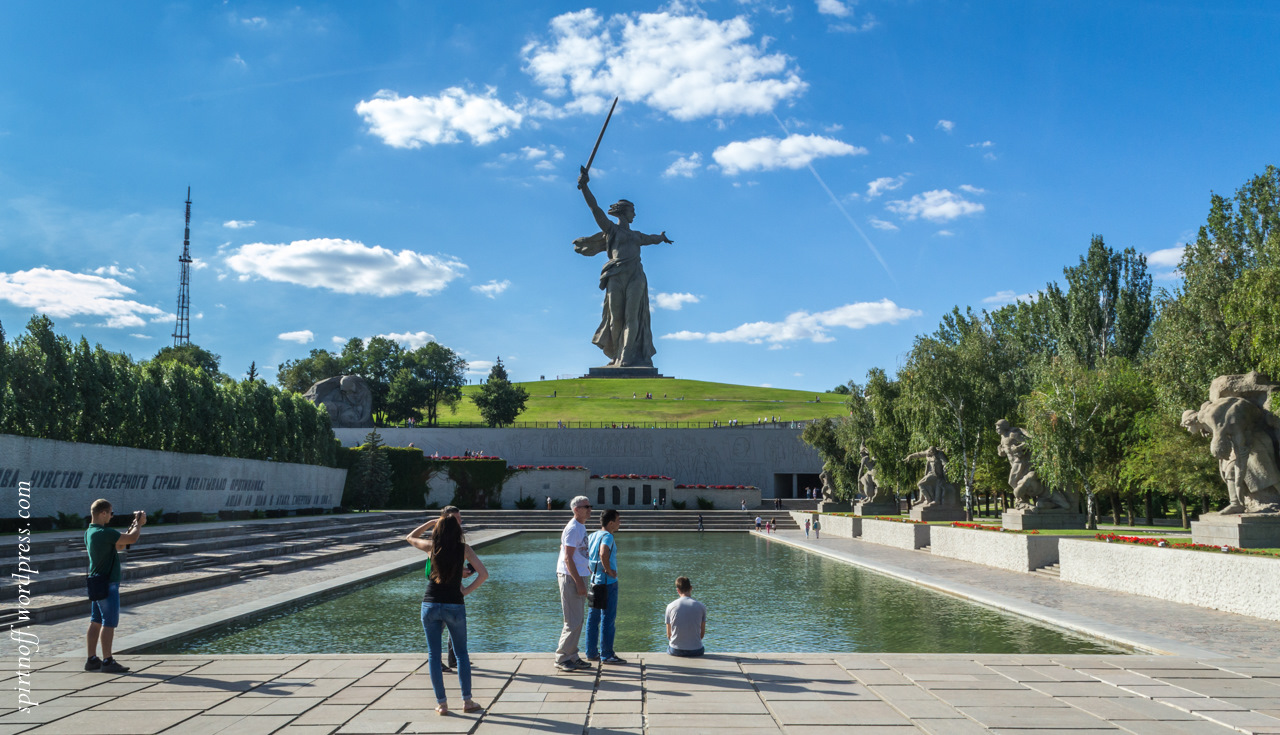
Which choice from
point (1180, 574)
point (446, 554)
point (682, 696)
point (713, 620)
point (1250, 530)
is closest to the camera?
point (446, 554)

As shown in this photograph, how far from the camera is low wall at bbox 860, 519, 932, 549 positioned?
23531 mm

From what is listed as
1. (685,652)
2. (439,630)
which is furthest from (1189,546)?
(439,630)

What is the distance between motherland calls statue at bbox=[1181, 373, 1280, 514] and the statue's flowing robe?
53790mm

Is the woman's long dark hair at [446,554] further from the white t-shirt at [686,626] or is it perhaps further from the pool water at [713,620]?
the pool water at [713,620]

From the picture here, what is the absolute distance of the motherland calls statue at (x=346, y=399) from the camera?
190ft

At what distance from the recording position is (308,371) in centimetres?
8569

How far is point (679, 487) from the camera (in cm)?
4716

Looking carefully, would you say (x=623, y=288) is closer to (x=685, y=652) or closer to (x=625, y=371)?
(x=625, y=371)

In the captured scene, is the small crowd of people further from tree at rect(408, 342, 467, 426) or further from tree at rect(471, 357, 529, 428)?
tree at rect(408, 342, 467, 426)

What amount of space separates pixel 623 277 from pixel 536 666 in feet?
193

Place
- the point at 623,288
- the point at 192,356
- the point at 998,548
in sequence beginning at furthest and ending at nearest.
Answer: the point at 192,356 → the point at 623,288 → the point at 998,548

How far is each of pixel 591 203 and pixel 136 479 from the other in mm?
42492

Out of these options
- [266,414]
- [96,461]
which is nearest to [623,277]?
[266,414]

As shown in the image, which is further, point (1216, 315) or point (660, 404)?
point (660, 404)
